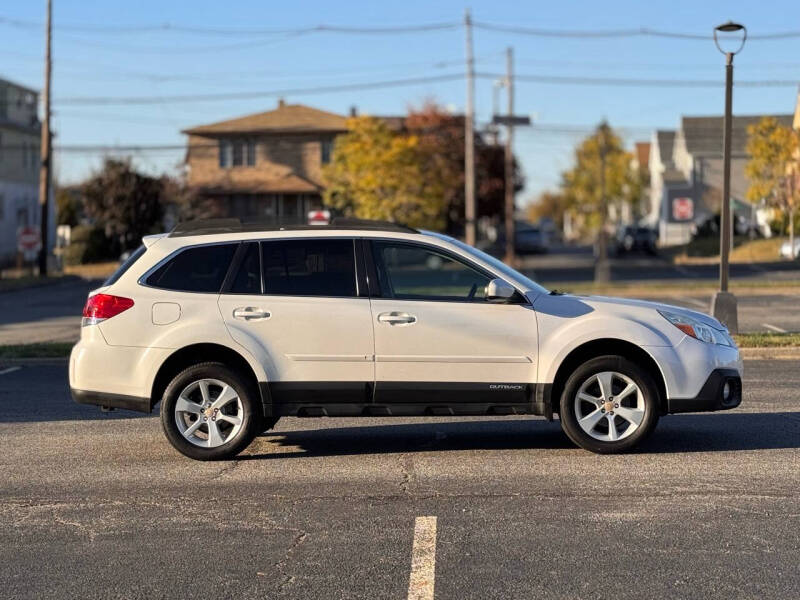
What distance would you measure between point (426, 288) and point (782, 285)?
10490mm

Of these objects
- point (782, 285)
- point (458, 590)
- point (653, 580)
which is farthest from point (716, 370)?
point (782, 285)

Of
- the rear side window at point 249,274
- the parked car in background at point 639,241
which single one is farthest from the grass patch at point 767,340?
→ the parked car in background at point 639,241

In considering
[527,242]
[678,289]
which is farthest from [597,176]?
[678,289]

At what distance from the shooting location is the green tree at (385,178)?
176 feet

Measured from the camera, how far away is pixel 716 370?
891cm

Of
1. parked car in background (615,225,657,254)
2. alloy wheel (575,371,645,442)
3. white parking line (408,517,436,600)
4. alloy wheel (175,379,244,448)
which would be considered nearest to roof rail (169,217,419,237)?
alloy wheel (175,379,244,448)

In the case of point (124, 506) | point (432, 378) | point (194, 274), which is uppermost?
point (194, 274)

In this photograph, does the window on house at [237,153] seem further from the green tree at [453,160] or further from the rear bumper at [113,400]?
the rear bumper at [113,400]

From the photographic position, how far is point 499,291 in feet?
28.7

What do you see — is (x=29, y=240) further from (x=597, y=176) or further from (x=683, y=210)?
(x=597, y=176)

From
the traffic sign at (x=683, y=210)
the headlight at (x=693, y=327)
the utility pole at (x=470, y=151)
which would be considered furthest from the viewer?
the traffic sign at (x=683, y=210)

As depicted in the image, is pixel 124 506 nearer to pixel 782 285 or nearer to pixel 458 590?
pixel 458 590

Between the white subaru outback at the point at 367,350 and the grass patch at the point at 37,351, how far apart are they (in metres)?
8.53

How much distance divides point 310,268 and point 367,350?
2.64 feet
